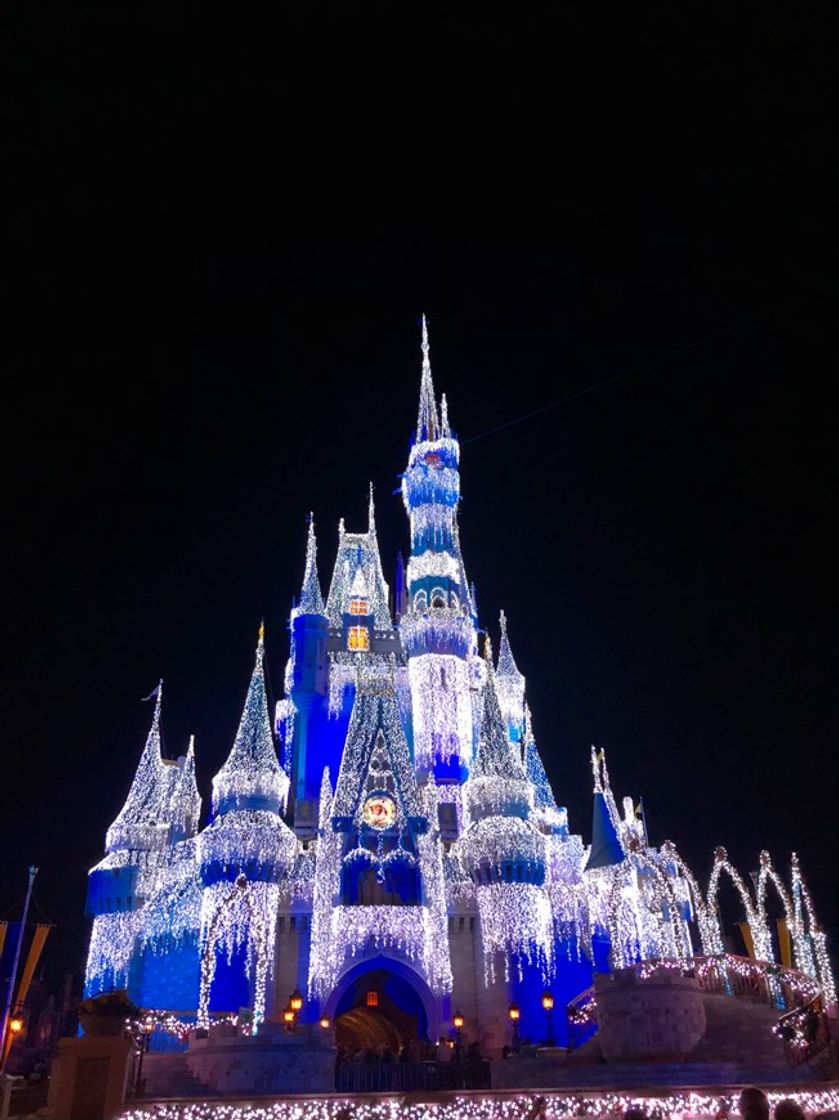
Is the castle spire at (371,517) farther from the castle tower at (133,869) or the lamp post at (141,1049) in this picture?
the lamp post at (141,1049)

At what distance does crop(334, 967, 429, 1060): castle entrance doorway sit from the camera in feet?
126

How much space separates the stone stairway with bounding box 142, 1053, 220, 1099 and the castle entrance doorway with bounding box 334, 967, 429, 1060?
13.1m

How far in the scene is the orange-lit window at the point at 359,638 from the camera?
54.4 metres

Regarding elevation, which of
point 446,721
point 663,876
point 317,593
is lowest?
point 663,876

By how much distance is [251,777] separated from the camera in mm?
41031

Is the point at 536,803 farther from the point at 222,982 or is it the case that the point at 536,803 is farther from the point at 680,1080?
the point at 680,1080

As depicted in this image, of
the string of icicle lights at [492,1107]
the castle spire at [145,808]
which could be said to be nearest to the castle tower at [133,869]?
the castle spire at [145,808]

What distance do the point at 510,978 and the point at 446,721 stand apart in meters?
14.0

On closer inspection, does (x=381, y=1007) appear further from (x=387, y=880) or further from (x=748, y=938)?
(x=748, y=938)

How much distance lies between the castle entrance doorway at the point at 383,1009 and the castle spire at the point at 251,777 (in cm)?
856

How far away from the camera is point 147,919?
42.9 m

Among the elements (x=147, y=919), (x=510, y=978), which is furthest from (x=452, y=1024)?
(x=147, y=919)

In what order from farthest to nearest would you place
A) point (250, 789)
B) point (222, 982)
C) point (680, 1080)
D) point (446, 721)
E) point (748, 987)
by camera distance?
1. point (446, 721)
2. point (250, 789)
3. point (222, 982)
4. point (748, 987)
5. point (680, 1080)

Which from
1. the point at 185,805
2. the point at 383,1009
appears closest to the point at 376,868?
the point at 383,1009
